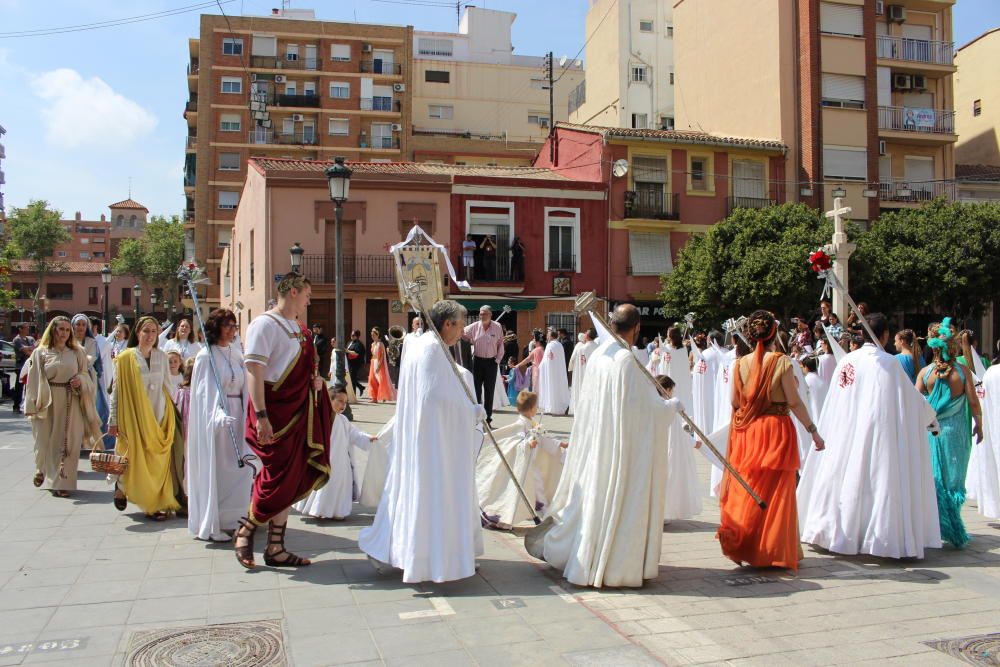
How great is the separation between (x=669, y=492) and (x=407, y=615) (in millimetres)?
3296

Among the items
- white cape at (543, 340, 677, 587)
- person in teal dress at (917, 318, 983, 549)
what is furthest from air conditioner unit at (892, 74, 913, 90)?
white cape at (543, 340, 677, 587)

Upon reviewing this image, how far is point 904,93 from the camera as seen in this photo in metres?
35.5

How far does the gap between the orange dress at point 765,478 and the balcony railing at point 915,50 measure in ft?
111

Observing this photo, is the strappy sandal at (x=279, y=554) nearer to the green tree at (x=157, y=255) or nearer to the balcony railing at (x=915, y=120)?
the balcony railing at (x=915, y=120)

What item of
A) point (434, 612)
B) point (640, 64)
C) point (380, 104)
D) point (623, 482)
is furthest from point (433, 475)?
point (380, 104)

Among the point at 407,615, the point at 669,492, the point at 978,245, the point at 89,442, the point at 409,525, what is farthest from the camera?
the point at 978,245

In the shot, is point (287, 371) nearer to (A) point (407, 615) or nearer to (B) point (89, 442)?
(A) point (407, 615)

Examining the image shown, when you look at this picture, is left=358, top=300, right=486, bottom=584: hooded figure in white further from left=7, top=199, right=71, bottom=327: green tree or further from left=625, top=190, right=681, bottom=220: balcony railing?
left=7, top=199, right=71, bottom=327: green tree

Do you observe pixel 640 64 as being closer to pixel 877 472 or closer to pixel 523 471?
pixel 523 471

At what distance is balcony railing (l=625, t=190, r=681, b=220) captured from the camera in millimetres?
31016

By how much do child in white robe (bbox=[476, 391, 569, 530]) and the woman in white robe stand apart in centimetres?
200

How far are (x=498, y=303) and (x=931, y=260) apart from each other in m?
14.1

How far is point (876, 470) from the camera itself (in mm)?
6152

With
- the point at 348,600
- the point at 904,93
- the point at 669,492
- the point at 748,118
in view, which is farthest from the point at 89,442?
the point at 904,93
